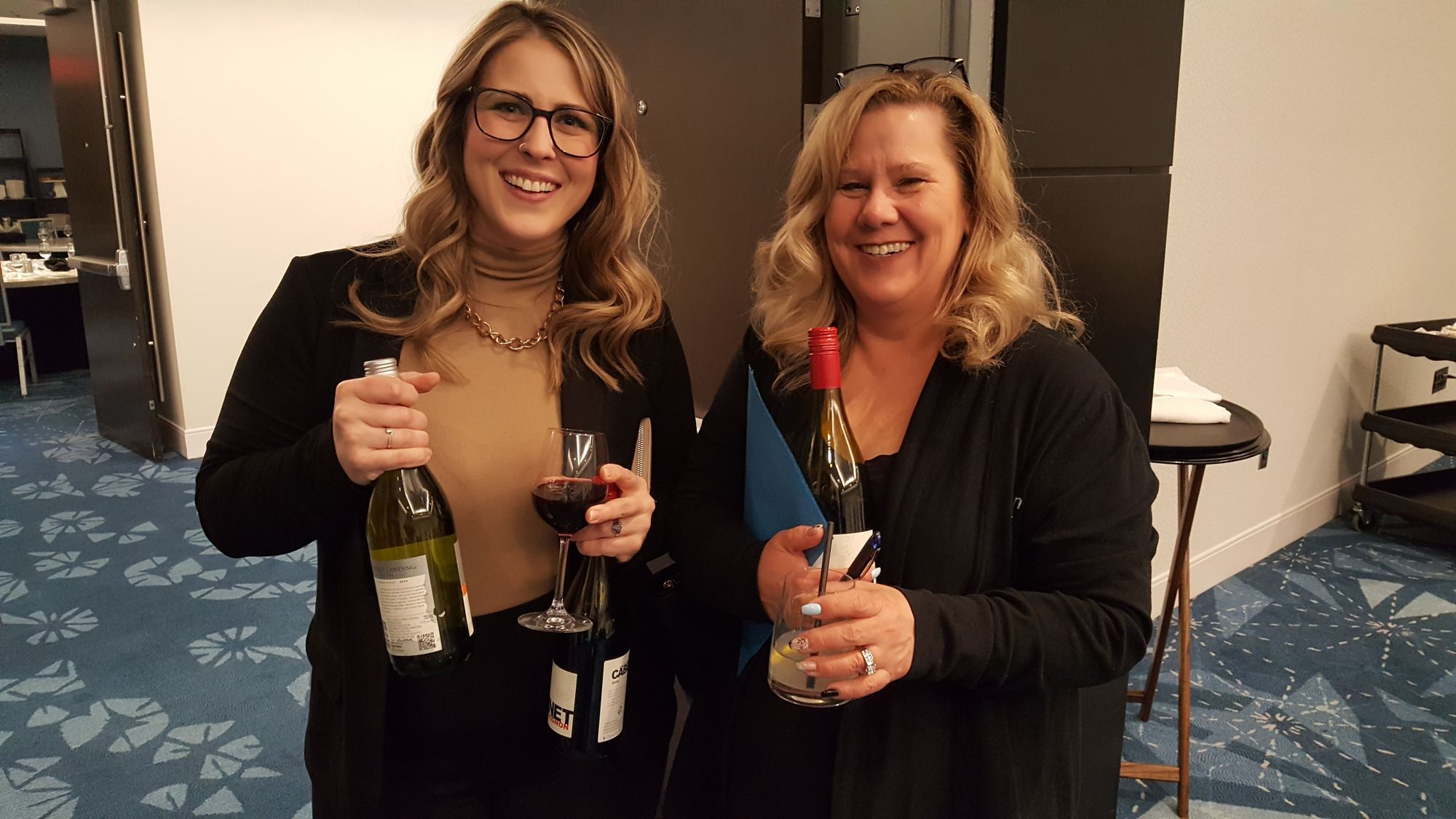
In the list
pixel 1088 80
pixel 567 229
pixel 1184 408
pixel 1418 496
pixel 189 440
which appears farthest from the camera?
pixel 189 440

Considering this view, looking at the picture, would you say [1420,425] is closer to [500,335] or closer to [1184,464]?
[1184,464]

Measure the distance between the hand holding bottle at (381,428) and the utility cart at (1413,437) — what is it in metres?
4.27

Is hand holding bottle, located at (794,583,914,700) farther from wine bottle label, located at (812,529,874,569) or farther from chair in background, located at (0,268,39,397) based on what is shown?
chair in background, located at (0,268,39,397)

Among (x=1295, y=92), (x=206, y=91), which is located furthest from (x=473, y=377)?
(x=206, y=91)

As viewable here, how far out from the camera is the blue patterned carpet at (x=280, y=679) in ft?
7.82

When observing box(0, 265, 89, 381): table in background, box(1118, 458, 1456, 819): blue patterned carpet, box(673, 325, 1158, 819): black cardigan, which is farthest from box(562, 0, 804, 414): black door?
box(0, 265, 89, 381): table in background

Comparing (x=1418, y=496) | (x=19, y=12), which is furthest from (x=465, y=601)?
(x=19, y=12)

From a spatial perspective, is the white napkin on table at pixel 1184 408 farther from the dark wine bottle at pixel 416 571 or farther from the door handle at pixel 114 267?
the door handle at pixel 114 267

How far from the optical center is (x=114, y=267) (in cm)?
516

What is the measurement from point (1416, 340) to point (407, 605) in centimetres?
436

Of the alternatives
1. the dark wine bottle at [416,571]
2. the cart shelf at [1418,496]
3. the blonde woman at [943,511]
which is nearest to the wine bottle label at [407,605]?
the dark wine bottle at [416,571]

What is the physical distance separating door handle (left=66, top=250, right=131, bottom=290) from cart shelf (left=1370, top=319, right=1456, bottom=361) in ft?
20.7

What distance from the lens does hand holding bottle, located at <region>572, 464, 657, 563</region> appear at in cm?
113

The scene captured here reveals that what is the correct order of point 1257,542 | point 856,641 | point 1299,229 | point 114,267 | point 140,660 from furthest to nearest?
1. point 114,267
2. point 1257,542
3. point 1299,229
4. point 140,660
5. point 856,641
